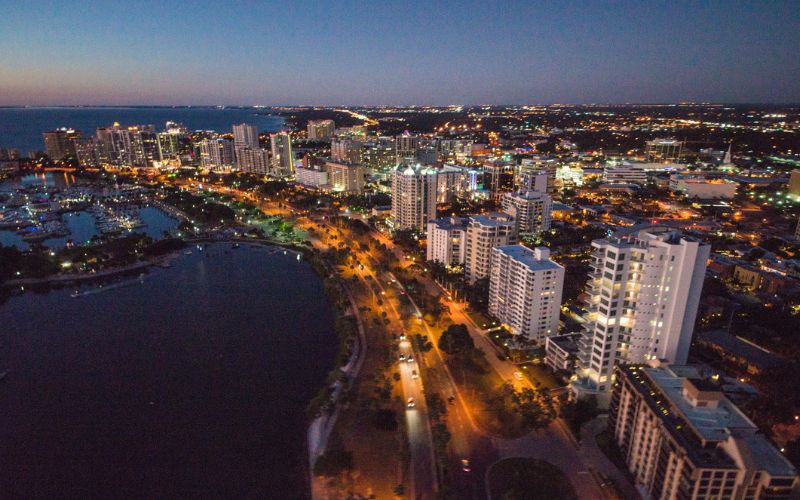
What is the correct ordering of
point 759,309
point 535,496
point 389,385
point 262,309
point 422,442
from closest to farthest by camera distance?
point 535,496, point 422,442, point 389,385, point 759,309, point 262,309

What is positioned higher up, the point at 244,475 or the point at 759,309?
the point at 759,309

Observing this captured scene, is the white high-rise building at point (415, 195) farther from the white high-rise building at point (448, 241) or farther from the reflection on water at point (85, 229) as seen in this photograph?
the reflection on water at point (85, 229)

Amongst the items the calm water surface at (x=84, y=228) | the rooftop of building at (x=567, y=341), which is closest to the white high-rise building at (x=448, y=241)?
the rooftop of building at (x=567, y=341)

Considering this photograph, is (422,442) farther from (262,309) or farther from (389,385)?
(262,309)

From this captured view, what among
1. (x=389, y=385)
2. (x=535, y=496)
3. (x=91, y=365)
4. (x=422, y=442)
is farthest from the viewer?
(x=91, y=365)

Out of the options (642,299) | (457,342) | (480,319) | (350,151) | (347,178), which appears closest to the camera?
(642,299)

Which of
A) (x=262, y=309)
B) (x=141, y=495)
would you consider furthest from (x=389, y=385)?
(x=262, y=309)

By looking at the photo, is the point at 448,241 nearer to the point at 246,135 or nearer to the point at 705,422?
the point at 705,422

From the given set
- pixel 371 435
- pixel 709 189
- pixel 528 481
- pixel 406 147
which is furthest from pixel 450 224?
pixel 406 147
